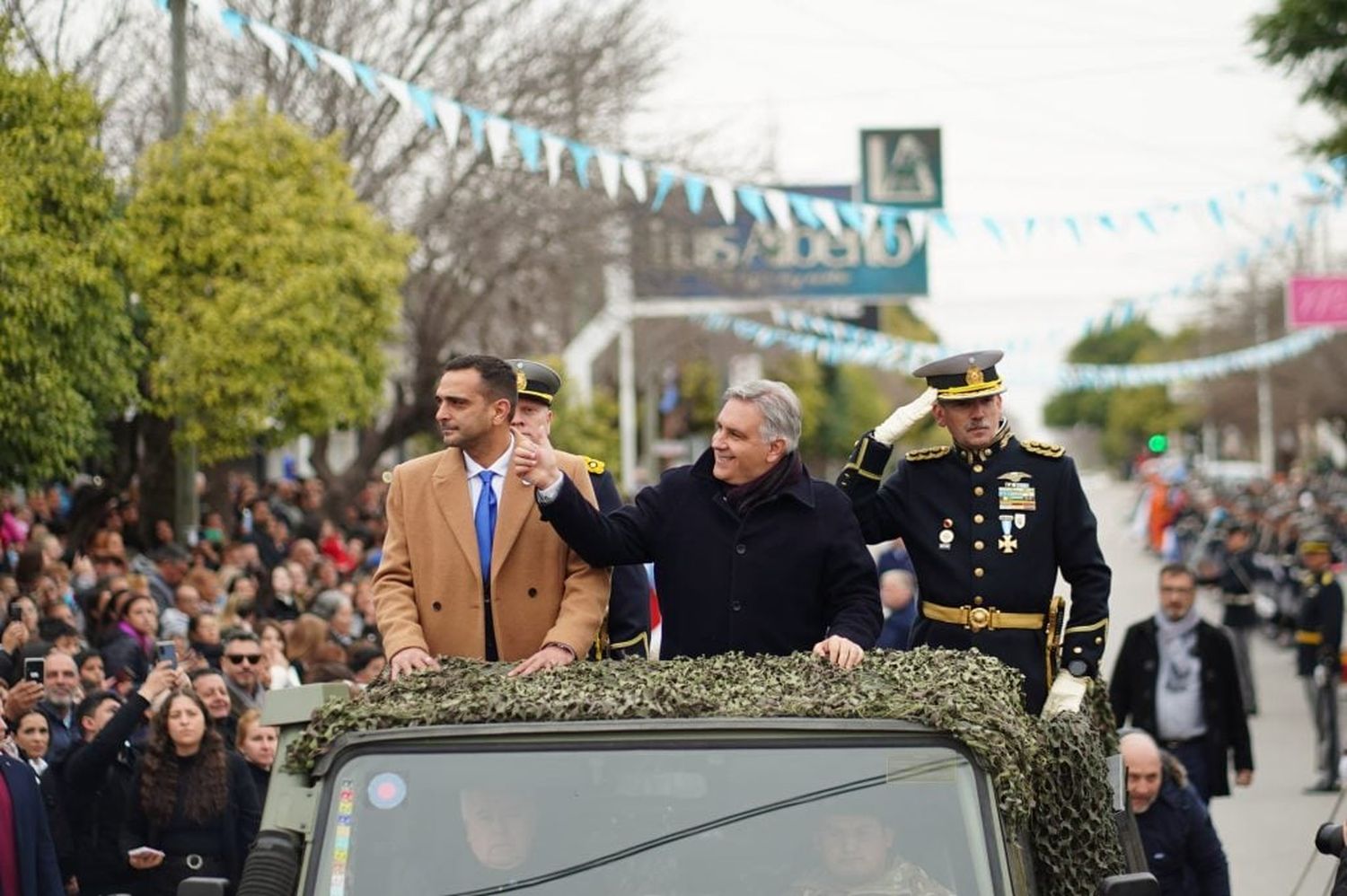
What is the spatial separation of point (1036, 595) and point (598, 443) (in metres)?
31.9

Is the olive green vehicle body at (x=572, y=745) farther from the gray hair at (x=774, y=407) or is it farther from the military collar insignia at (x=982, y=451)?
the military collar insignia at (x=982, y=451)

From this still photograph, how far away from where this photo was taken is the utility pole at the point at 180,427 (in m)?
18.0

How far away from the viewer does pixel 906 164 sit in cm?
3212

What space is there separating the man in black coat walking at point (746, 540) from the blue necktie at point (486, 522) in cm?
34

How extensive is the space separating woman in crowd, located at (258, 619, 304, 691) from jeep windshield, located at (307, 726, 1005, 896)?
6955 millimetres

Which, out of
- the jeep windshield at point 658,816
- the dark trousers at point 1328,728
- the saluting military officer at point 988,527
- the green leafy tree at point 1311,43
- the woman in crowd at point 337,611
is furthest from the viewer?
the green leafy tree at point 1311,43

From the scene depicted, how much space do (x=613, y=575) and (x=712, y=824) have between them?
218 cm

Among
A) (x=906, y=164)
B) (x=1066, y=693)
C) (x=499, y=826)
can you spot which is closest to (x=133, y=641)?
(x=1066, y=693)

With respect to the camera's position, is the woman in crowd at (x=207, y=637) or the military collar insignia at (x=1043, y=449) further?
the woman in crowd at (x=207, y=637)

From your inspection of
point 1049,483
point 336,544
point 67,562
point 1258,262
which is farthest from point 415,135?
point 1258,262

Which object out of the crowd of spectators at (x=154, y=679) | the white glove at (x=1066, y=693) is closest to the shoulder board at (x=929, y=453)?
the white glove at (x=1066, y=693)

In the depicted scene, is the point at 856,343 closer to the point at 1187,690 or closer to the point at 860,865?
the point at 1187,690

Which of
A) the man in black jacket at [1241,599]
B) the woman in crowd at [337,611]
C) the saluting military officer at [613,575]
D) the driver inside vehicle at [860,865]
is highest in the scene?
the saluting military officer at [613,575]

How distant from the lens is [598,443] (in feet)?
128
